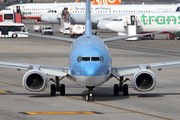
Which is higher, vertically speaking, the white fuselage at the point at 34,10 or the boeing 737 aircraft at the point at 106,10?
the white fuselage at the point at 34,10

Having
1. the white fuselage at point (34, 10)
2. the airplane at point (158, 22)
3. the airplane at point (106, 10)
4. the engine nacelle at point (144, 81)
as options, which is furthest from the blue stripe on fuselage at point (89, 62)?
the white fuselage at point (34, 10)

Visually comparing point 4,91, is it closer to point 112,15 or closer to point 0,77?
point 0,77

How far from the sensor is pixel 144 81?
23.0 metres

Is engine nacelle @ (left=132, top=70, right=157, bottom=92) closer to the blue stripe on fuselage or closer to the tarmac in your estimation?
the tarmac

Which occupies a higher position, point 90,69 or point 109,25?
point 109,25

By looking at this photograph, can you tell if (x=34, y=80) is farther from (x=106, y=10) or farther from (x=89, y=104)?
(x=106, y=10)

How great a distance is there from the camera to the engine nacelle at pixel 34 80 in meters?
22.3

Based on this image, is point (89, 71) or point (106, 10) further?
point (106, 10)

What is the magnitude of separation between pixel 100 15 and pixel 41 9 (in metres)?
23.3

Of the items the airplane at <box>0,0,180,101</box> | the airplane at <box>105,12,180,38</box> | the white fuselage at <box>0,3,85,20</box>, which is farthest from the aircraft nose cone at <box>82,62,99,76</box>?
the white fuselage at <box>0,3,85,20</box>

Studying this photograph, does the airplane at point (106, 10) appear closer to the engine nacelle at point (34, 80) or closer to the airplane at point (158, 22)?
the airplane at point (158, 22)

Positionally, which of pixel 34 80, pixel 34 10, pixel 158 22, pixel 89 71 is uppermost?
pixel 34 10

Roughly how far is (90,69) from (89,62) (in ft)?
1.98

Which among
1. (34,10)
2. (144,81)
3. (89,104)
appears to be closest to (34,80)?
(89,104)
